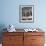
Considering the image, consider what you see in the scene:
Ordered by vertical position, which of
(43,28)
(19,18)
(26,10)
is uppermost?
(26,10)

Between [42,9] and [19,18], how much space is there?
0.79m

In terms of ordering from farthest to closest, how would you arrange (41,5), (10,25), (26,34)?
(41,5) → (10,25) → (26,34)

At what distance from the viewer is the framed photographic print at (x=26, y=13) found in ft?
13.3

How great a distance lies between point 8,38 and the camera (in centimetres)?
359

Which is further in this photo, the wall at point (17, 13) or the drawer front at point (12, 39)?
the wall at point (17, 13)

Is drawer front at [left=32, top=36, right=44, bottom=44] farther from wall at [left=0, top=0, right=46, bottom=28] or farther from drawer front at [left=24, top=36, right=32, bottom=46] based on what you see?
wall at [left=0, top=0, right=46, bottom=28]

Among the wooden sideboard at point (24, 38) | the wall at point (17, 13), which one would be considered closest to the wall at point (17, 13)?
the wall at point (17, 13)

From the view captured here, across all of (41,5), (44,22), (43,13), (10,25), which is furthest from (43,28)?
(10,25)

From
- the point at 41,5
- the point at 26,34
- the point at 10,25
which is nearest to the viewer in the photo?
the point at 26,34

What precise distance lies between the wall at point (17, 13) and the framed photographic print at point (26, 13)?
96 millimetres

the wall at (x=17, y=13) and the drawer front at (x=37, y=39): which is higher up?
the wall at (x=17, y=13)

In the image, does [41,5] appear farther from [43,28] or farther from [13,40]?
[13,40]

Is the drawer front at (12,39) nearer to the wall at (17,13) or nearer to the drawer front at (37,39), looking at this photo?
the drawer front at (37,39)

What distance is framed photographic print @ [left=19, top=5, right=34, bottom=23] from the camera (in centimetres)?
405
